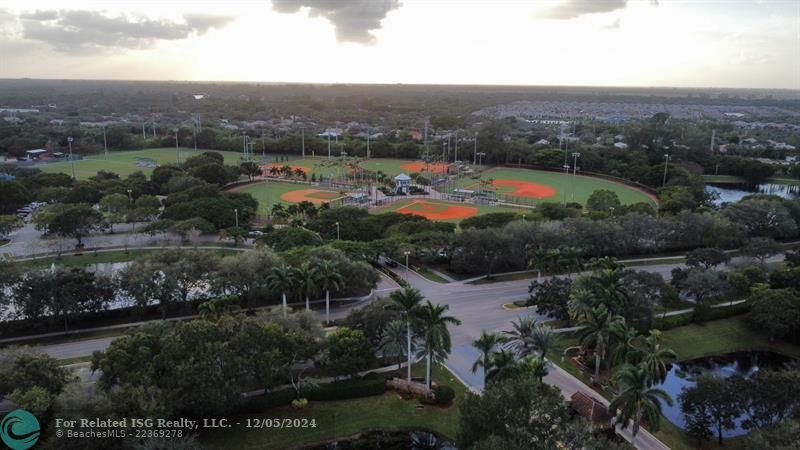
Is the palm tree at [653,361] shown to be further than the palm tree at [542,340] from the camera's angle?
No

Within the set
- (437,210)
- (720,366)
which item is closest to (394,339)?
(720,366)

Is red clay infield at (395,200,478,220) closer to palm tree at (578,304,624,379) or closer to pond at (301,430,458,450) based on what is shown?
palm tree at (578,304,624,379)

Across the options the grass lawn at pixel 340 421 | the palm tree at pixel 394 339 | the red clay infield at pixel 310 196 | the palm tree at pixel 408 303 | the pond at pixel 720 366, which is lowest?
the pond at pixel 720 366

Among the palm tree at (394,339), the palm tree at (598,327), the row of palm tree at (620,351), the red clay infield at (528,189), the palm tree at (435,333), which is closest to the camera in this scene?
the row of palm tree at (620,351)

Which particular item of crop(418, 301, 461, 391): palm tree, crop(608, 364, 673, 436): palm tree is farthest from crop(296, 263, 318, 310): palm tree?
crop(608, 364, 673, 436): palm tree

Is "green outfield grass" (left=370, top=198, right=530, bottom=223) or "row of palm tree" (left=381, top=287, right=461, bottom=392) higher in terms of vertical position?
"row of palm tree" (left=381, top=287, right=461, bottom=392)

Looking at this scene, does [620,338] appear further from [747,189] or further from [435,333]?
[747,189]

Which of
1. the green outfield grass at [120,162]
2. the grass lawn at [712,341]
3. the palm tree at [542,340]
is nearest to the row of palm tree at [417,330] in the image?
the palm tree at [542,340]

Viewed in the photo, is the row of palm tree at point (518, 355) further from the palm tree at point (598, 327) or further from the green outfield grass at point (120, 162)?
the green outfield grass at point (120, 162)
